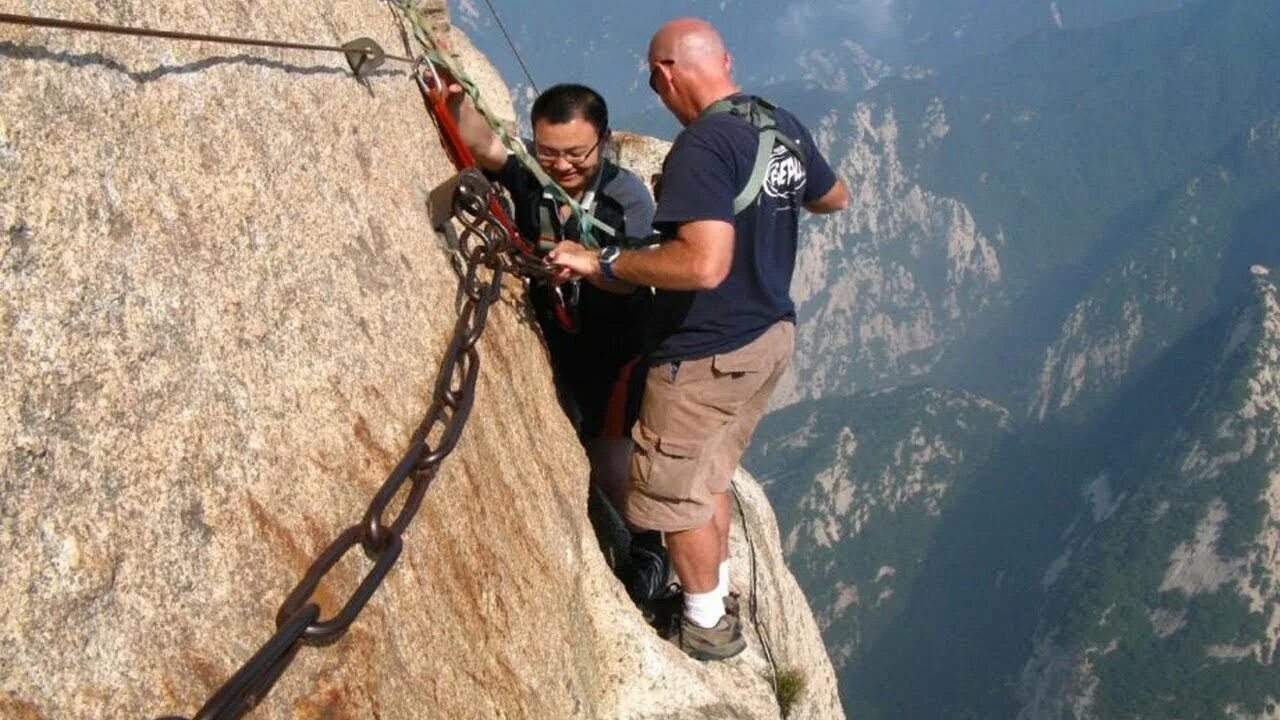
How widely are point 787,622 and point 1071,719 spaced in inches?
6067

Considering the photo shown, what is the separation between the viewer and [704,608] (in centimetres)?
836

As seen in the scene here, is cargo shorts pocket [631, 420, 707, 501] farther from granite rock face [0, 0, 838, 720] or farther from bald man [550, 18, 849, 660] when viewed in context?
granite rock face [0, 0, 838, 720]

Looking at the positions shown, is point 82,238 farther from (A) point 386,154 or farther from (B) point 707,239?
(B) point 707,239

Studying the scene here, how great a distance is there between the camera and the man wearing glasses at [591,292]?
766 cm

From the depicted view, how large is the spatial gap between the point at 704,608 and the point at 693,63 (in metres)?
4.61

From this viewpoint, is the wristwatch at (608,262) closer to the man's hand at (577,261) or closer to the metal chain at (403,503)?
the man's hand at (577,261)

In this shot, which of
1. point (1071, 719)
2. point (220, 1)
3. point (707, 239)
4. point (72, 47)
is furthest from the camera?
point (1071, 719)

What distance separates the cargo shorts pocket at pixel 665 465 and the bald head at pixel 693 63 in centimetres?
246

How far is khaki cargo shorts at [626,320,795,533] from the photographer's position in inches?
285

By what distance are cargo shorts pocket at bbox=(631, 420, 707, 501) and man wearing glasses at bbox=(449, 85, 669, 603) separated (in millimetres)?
855

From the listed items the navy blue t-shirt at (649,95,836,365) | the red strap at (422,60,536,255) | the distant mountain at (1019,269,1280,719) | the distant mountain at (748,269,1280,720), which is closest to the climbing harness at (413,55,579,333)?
the red strap at (422,60,536,255)

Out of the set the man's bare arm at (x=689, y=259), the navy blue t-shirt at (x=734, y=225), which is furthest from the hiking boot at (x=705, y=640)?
the man's bare arm at (x=689, y=259)

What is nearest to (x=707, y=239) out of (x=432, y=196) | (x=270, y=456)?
(x=432, y=196)

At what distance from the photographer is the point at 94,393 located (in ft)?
11.0
